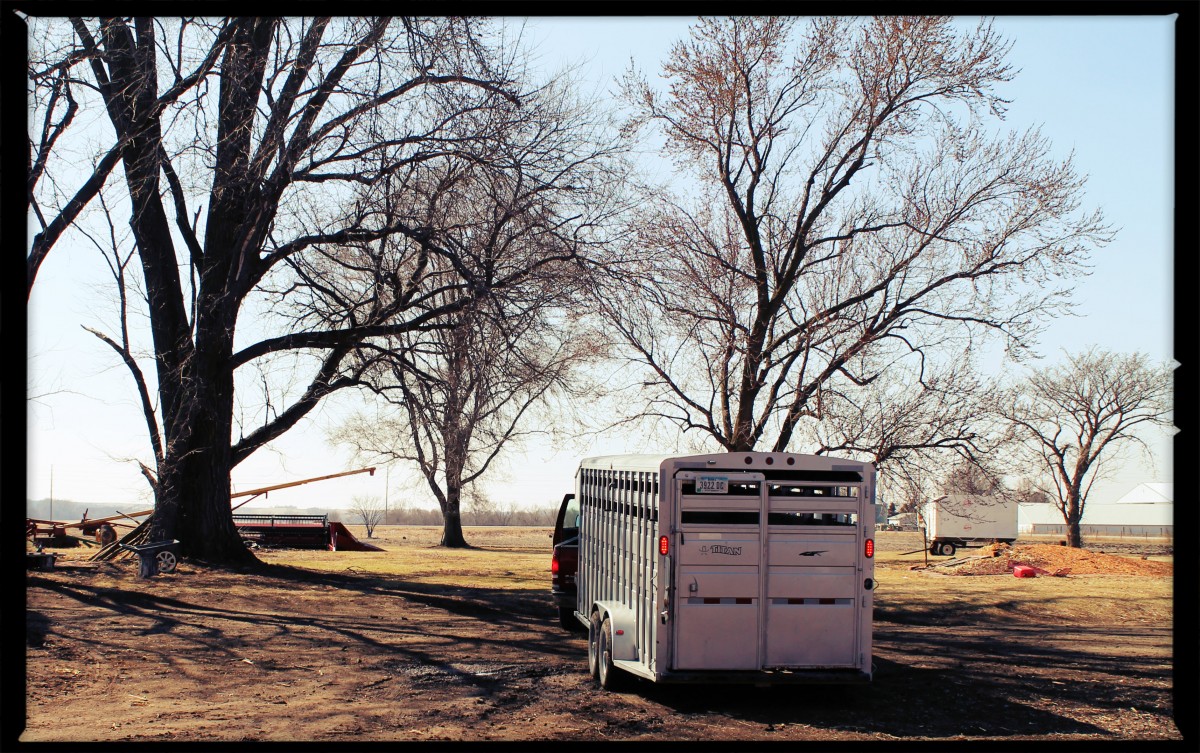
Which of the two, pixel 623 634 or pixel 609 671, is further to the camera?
pixel 609 671

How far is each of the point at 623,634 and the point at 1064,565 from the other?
33.1 m

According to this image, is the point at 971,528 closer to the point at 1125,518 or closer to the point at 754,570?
the point at 754,570

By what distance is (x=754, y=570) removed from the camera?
10844mm

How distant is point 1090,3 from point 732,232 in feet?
67.8

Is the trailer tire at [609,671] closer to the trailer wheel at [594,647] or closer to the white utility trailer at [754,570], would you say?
the trailer wheel at [594,647]

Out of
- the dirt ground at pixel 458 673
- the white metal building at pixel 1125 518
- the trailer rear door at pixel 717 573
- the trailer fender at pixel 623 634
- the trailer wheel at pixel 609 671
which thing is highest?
the trailer rear door at pixel 717 573

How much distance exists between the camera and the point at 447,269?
20.5 m

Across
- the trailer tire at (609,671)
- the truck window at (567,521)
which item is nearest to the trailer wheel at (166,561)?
the truck window at (567,521)

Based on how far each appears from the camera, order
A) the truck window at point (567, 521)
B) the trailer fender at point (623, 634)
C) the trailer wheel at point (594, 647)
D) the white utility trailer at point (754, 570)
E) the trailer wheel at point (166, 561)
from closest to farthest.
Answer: the white utility trailer at point (754, 570), the trailer fender at point (623, 634), the trailer wheel at point (594, 647), the truck window at point (567, 521), the trailer wheel at point (166, 561)

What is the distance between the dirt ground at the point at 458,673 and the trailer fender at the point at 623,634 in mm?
445

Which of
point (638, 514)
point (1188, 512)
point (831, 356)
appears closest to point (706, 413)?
point (831, 356)

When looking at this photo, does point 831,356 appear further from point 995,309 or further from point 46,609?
point 46,609

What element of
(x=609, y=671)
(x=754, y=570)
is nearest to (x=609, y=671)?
(x=609, y=671)

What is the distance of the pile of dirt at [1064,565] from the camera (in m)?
36.1
